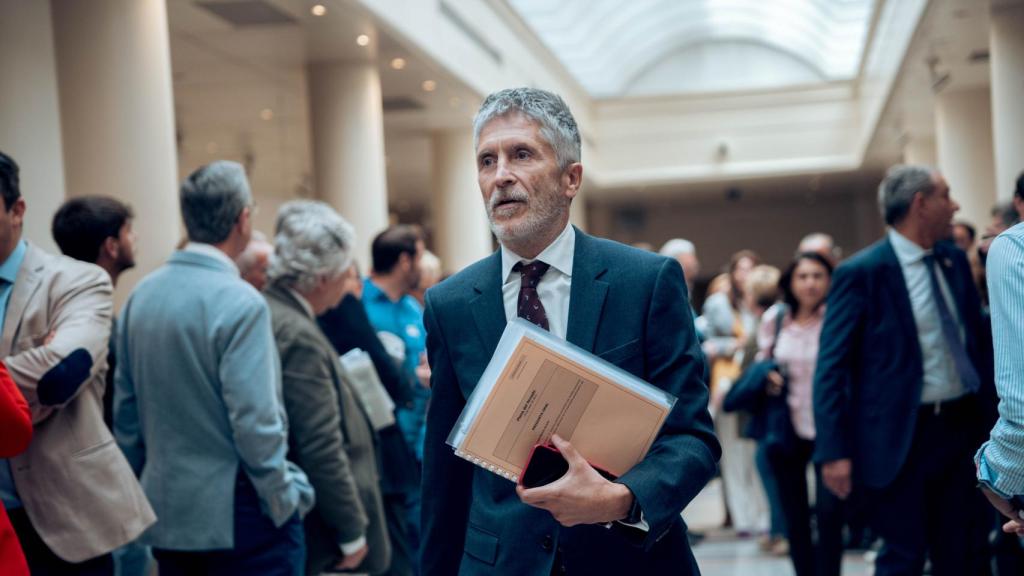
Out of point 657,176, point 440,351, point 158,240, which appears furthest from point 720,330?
point 657,176

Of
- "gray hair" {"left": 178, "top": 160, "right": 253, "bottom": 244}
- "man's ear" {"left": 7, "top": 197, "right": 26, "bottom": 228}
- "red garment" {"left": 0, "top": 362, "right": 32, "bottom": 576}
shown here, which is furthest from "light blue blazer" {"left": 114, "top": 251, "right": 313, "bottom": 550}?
"red garment" {"left": 0, "top": 362, "right": 32, "bottom": 576}

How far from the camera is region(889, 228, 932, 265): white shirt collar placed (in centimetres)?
539

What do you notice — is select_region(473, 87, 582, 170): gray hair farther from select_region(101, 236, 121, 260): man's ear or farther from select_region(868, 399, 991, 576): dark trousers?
select_region(868, 399, 991, 576): dark trousers

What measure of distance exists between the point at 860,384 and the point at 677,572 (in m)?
2.88

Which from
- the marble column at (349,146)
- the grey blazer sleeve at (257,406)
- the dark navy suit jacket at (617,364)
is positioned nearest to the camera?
the dark navy suit jacket at (617,364)

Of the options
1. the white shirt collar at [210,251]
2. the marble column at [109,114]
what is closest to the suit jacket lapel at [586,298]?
the white shirt collar at [210,251]

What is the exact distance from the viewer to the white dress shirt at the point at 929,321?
5219 millimetres

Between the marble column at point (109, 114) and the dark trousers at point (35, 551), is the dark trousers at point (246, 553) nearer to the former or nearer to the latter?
the dark trousers at point (35, 551)

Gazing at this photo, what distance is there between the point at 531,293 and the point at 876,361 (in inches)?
115

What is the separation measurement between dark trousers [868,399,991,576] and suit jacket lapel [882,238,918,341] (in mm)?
383

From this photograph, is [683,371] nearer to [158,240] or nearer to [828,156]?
[158,240]

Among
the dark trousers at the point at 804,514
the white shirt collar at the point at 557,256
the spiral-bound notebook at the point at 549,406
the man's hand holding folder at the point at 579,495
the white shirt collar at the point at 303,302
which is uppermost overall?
the white shirt collar at the point at 557,256

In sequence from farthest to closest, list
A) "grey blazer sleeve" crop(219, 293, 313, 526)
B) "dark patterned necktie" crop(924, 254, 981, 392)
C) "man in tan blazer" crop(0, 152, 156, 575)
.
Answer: "dark patterned necktie" crop(924, 254, 981, 392)
"grey blazer sleeve" crop(219, 293, 313, 526)
"man in tan blazer" crop(0, 152, 156, 575)

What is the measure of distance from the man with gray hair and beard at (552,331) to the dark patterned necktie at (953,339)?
2.63 meters
